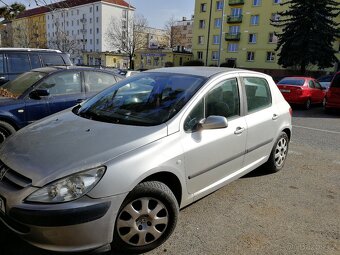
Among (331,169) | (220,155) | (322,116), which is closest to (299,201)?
(220,155)

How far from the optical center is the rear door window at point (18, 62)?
8961 mm

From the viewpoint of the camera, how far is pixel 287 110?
196 inches

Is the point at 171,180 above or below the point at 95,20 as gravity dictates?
below

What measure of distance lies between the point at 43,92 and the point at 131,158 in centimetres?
354

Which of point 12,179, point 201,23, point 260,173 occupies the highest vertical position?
point 201,23

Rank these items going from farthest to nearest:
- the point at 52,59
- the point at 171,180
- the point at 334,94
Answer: the point at 334,94, the point at 52,59, the point at 171,180

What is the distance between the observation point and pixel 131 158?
8.53 ft

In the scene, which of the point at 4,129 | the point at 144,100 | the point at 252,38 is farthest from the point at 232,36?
the point at 144,100

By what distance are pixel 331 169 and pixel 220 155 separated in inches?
112

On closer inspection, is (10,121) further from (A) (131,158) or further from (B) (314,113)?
(B) (314,113)

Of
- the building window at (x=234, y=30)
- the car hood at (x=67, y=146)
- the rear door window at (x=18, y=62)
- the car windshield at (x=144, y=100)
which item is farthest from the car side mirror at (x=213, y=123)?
the building window at (x=234, y=30)

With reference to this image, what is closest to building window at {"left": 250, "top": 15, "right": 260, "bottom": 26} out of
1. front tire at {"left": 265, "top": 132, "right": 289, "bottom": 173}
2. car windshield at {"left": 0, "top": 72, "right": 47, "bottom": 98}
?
car windshield at {"left": 0, "top": 72, "right": 47, "bottom": 98}

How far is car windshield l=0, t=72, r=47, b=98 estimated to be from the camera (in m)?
5.81

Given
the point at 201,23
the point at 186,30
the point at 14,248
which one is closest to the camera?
the point at 14,248
